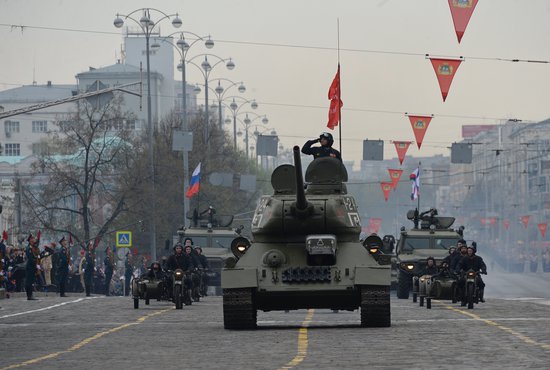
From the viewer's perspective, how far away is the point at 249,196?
10862cm

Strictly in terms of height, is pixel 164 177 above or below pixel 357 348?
above

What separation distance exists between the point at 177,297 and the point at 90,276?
16.4 m

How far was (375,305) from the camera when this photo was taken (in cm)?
2428

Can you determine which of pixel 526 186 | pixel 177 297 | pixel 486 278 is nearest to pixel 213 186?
pixel 486 278

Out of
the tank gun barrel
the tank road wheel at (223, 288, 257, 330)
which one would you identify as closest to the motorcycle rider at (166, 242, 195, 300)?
the tank gun barrel

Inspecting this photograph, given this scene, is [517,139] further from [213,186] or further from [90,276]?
[90,276]

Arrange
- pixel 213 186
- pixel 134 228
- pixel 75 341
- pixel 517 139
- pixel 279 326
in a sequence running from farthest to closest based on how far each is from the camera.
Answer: pixel 517 139
pixel 213 186
pixel 134 228
pixel 279 326
pixel 75 341

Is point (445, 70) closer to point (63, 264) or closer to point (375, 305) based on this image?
point (63, 264)

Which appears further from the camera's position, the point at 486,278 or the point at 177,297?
the point at 486,278

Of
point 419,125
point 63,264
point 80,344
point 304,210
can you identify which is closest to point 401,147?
point 419,125

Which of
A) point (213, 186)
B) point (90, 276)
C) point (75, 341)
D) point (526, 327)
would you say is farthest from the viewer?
point (213, 186)

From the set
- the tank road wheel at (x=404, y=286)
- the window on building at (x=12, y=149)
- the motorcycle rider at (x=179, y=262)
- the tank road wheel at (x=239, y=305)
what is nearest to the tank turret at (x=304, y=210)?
the tank road wheel at (x=239, y=305)

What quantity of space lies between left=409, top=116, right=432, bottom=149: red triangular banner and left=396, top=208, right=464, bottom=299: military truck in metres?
4.87

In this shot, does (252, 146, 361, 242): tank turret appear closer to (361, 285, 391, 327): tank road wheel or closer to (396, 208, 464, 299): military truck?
(361, 285, 391, 327): tank road wheel
